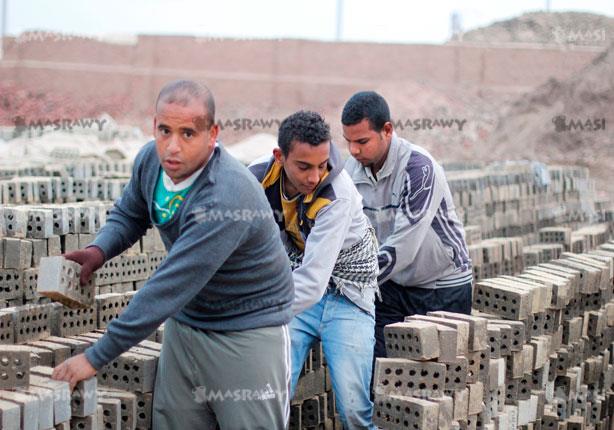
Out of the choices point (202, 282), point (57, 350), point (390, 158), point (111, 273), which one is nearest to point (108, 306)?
point (57, 350)

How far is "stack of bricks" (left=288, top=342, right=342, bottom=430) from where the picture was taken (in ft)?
21.1

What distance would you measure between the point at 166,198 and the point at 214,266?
1.32ft

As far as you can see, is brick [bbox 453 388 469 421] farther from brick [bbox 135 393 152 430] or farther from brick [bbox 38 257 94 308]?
brick [bbox 38 257 94 308]

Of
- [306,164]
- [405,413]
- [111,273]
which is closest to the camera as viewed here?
[306,164]

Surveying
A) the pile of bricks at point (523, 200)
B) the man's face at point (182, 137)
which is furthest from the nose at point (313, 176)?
the pile of bricks at point (523, 200)

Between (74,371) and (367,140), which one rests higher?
(367,140)

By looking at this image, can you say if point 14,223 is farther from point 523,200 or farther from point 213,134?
point 523,200

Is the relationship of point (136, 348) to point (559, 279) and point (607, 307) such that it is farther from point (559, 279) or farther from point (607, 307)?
point (607, 307)

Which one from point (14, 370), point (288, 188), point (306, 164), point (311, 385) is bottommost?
point (311, 385)

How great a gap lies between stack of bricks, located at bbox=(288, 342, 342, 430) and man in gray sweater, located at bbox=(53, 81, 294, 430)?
2.09 meters

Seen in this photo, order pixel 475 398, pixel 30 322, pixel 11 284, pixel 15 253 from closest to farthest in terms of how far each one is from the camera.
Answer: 1. pixel 30 322
2. pixel 475 398
3. pixel 15 253
4. pixel 11 284

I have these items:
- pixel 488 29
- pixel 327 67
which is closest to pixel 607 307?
pixel 327 67

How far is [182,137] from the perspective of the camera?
12.8 feet

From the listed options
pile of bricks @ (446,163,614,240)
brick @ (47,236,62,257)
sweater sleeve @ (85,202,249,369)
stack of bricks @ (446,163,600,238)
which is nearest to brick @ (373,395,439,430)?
sweater sleeve @ (85,202,249,369)
